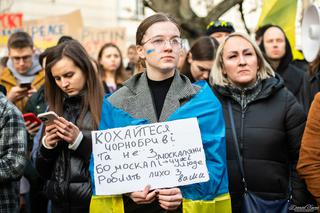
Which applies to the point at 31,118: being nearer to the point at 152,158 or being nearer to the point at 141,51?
the point at 141,51

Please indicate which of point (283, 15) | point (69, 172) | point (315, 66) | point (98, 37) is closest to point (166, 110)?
point (69, 172)

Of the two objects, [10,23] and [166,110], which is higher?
[10,23]

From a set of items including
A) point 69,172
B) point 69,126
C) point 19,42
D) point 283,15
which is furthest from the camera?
point 283,15

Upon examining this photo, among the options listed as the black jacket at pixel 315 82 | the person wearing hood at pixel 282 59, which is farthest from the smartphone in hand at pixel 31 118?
the person wearing hood at pixel 282 59

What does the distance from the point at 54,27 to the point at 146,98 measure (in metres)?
7.12

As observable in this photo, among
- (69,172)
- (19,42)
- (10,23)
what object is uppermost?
(10,23)

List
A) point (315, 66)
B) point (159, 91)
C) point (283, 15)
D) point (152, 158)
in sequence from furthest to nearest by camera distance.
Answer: point (283, 15) → point (315, 66) → point (159, 91) → point (152, 158)

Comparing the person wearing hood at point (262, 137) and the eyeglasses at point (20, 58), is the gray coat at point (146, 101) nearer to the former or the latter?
the person wearing hood at point (262, 137)

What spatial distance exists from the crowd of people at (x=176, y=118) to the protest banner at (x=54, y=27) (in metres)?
5.54

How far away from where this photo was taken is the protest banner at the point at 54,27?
1005cm

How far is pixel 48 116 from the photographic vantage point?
12.0ft

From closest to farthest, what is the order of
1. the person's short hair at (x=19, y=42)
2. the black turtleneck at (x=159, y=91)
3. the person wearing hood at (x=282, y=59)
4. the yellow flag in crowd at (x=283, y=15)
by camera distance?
the black turtleneck at (x=159, y=91), the person wearing hood at (x=282, y=59), the person's short hair at (x=19, y=42), the yellow flag in crowd at (x=283, y=15)

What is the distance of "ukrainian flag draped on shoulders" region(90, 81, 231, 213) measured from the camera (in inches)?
124

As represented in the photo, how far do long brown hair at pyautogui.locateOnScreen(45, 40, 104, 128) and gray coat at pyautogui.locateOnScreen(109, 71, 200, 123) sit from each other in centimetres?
68
